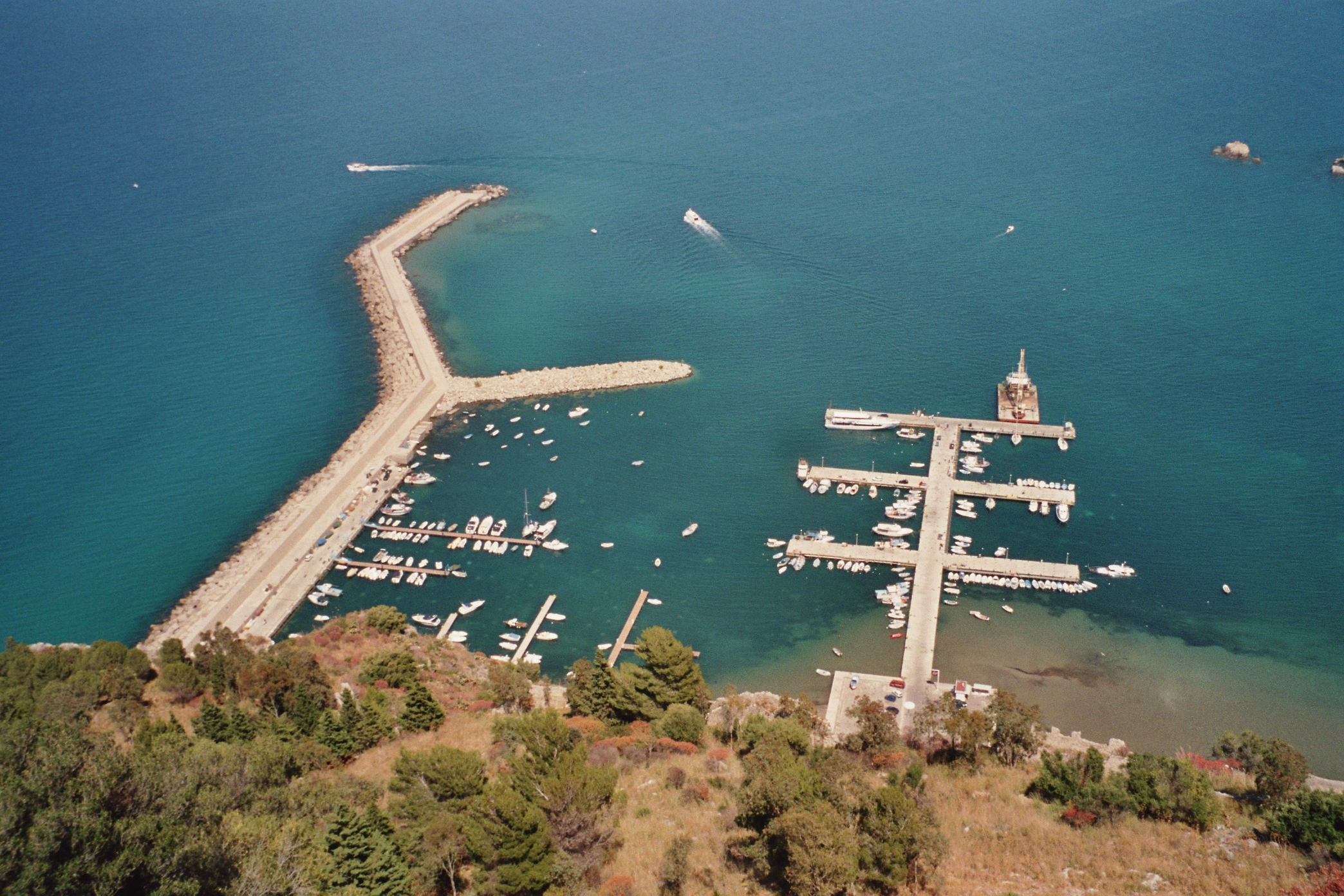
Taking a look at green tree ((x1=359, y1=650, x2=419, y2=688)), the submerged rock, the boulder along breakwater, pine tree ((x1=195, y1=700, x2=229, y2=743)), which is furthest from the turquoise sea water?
pine tree ((x1=195, y1=700, x2=229, y2=743))

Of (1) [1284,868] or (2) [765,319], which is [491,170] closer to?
(2) [765,319]

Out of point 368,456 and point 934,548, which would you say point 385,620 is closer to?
point 368,456

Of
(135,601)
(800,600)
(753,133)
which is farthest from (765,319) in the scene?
(135,601)

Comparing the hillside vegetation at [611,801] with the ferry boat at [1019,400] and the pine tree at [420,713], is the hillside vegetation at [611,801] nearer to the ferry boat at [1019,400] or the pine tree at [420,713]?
the pine tree at [420,713]

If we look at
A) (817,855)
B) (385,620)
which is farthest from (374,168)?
(817,855)

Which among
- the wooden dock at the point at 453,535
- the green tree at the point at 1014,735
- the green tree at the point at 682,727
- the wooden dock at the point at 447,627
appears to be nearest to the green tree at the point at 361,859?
the green tree at the point at 682,727

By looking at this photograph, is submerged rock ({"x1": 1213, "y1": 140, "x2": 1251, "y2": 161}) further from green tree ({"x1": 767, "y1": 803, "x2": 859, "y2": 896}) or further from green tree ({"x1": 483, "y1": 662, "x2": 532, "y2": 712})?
green tree ({"x1": 767, "y1": 803, "x2": 859, "y2": 896})

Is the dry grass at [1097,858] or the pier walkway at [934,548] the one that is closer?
the dry grass at [1097,858]
